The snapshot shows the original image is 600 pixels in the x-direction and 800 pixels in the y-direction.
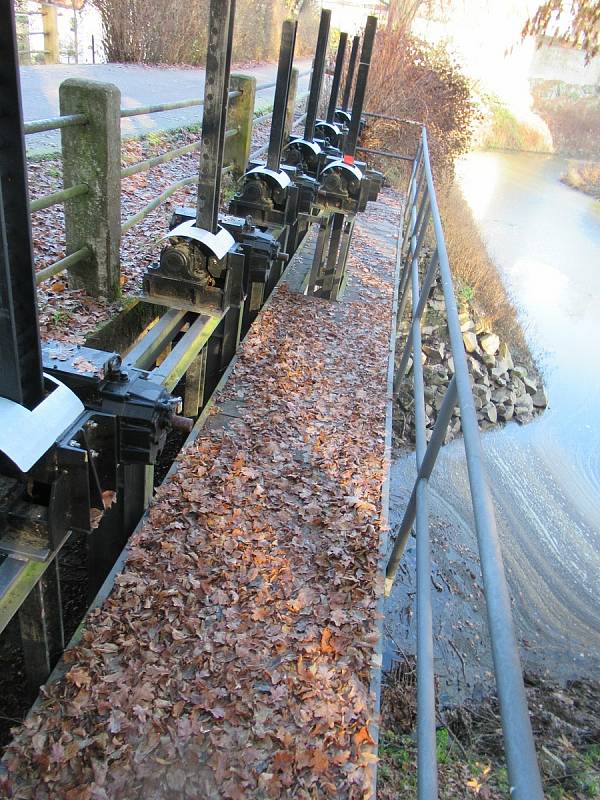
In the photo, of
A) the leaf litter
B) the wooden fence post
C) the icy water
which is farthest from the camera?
the wooden fence post

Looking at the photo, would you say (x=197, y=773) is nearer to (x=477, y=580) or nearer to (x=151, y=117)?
(x=477, y=580)

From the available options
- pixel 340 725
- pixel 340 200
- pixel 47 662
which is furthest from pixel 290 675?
pixel 340 200

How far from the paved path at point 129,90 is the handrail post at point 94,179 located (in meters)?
2.54

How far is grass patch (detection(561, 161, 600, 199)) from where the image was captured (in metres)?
27.1

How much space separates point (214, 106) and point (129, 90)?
8.94 metres

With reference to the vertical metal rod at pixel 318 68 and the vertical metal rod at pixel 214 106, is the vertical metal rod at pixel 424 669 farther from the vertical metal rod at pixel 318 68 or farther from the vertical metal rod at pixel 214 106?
the vertical metal rod at pixel 318 68

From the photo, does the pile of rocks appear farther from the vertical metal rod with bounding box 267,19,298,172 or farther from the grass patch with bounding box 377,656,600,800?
the vertical metal rod with bounding box 267,19,298,172

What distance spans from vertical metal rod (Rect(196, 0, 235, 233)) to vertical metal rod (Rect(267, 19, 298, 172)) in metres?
1.73

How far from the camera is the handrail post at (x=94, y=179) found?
387 cm

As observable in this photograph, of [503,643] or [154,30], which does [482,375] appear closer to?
[503,643]

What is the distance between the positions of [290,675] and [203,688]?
36cm

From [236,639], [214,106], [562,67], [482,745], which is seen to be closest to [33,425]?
[236,639]

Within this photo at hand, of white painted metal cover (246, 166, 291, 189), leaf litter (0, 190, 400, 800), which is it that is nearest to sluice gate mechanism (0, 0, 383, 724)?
leaf litter (0, 190, 400, 800)

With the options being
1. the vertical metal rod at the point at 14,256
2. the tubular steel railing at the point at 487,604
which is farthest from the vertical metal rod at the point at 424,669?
the vertical metal rod at the point at 14,256
